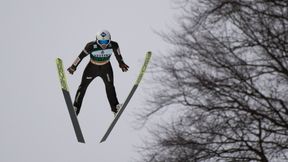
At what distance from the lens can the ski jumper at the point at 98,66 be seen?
12719 millimetres

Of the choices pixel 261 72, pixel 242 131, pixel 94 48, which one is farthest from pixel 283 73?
pixel 94 48

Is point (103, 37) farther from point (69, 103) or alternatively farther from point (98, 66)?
point (69, 103)

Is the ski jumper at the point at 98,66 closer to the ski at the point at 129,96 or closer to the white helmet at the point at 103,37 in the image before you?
the white helmet at the point at 103,37

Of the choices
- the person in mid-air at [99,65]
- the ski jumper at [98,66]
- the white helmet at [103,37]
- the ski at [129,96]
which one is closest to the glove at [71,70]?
the person in mid-air at [99,65]

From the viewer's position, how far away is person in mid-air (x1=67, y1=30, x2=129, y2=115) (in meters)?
12.7

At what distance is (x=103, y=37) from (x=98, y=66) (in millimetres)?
1043

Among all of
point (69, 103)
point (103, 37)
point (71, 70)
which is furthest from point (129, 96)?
point (103, 37)

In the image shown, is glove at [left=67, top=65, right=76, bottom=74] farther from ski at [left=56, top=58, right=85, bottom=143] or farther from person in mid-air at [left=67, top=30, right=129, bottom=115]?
ski at [left=56, top=58, right=85, bottom=143]

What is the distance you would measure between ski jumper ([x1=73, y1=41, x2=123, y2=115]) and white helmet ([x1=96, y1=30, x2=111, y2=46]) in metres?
0.21

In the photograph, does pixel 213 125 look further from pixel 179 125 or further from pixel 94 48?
pixel 94 48

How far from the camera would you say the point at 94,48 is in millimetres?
12688

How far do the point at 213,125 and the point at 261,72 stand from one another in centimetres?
127

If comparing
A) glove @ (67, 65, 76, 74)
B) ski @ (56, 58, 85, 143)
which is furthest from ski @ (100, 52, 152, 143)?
glove @ (67, 65, 76, 74)

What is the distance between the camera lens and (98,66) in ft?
43.1
